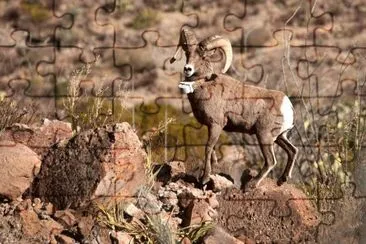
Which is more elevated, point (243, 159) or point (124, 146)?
point (124, 146)

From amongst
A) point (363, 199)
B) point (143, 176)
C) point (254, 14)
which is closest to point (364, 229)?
point (363, 199)

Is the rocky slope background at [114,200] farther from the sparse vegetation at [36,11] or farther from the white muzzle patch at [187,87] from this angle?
the sparse vegetation at [36,11]

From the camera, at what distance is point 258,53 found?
56.7ft

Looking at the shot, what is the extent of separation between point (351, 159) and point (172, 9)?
9.20 meters

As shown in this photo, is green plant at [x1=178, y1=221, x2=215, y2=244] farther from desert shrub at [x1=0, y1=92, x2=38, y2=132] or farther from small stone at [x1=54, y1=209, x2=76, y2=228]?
desert shrub at [x1=0, y1=92, x2=38, y2=132]

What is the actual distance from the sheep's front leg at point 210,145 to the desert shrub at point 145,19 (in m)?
10.1

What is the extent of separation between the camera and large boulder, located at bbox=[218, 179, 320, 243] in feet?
24.5

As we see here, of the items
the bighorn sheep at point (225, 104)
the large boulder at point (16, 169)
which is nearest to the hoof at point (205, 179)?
the bighorn sheep at point (225, 104)

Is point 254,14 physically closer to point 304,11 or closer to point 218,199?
point 304,11

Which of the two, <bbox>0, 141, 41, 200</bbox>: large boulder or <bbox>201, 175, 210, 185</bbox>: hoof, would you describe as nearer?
<bbox>0, 141, 41, 200</bbox>: large boulder

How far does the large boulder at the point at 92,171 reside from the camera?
7262 millimetres

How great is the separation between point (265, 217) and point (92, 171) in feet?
3.63
